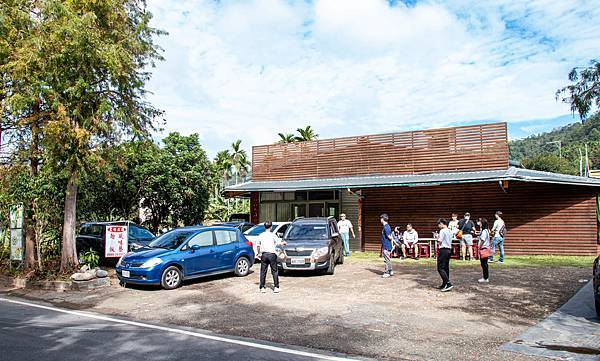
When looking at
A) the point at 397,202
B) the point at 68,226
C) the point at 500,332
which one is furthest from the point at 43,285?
the point at 397,202

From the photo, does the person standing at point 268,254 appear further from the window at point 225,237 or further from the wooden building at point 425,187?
the wooden building at point 425,187

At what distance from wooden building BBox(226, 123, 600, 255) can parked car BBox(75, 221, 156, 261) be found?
19.3 feet

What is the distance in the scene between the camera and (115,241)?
1393 centimetres

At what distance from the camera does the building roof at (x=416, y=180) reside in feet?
54.0

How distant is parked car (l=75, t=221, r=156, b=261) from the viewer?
1695cm

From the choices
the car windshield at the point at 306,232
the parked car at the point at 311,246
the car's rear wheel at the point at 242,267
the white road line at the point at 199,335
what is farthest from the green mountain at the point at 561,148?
the white road line at the point at 199,335

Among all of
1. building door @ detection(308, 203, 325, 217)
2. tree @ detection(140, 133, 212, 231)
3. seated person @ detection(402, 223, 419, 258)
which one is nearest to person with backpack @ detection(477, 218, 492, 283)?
seated person @ detection(402, 223, 419, 258)

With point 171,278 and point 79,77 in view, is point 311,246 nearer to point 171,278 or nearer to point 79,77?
point 171,278

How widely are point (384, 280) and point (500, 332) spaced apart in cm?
540

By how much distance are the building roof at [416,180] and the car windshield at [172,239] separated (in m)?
8.36

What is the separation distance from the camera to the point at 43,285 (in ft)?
42.0

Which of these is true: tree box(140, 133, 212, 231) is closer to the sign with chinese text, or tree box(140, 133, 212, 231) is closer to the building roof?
the building roof

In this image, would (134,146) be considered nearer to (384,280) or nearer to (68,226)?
(68,226)

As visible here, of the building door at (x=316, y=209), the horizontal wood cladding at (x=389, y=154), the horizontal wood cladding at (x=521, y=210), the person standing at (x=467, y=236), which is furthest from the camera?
the building door at (x=316, y=209)
